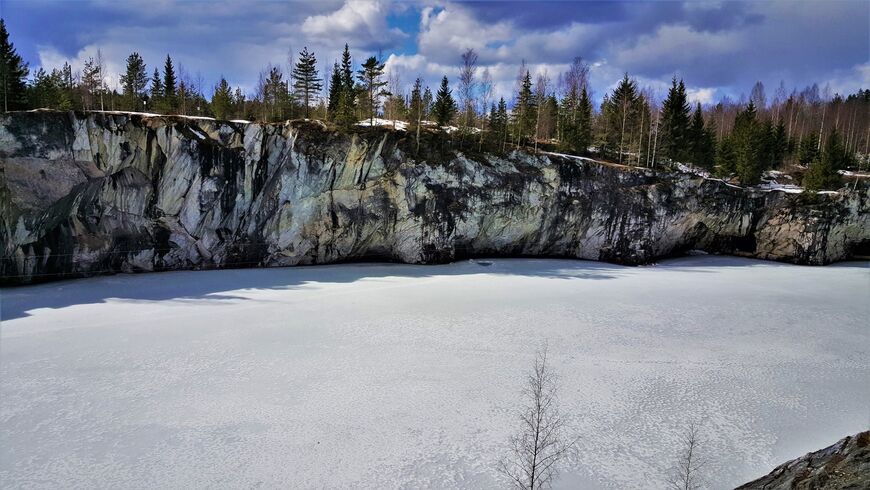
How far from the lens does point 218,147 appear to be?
67.3 feet

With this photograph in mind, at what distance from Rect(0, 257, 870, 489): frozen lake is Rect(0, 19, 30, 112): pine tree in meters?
11.5

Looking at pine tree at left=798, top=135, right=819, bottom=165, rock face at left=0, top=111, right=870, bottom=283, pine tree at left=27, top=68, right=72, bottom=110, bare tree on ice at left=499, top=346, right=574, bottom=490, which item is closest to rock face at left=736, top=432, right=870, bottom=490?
bare tree on ice at left=499, top=346, right=574, bottom=490

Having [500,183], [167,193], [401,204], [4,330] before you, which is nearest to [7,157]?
[167,193]

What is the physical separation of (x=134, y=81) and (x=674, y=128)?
40.3 metres

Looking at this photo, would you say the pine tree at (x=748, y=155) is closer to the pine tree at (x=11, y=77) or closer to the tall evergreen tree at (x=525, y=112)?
the tall evergreen tree at (x=525, y=112)

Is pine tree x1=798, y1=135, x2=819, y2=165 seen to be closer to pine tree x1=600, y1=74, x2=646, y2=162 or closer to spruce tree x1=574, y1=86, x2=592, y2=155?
pine tree x1=600, y1=74, x2=646, y2=162

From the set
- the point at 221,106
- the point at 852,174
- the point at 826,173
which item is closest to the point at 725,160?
the point at 826,173

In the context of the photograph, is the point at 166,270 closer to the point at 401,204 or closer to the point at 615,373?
the point at 401,204

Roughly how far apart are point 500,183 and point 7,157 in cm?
2075

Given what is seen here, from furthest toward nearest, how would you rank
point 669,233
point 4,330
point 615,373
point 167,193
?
point 669,233 → point 167,193 → point 4,330 → point 615,373

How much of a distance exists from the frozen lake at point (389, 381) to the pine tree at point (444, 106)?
1605 cm

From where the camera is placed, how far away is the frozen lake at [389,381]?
7055 mm

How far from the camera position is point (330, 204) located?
2239 centimetres

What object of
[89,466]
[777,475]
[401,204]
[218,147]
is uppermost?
[218,147]
